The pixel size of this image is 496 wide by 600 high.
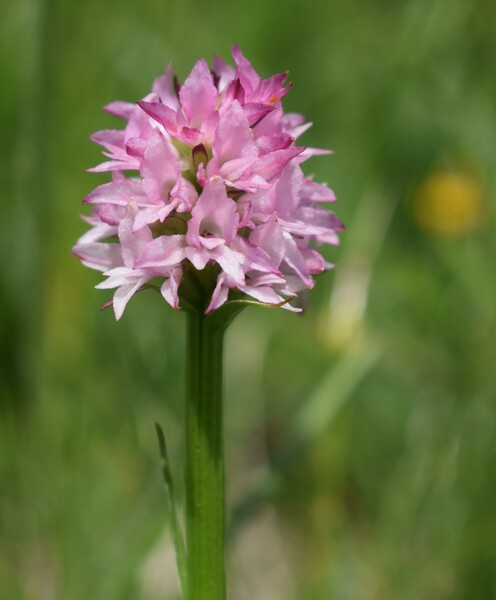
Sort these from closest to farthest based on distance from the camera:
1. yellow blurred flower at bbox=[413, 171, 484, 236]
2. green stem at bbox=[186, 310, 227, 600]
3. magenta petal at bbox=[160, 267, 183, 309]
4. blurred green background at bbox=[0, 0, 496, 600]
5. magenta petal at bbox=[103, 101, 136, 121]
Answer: magenta petal at bbox=[160, 267, 183, 309] → green stem at bbox=[186, 310, 227, 600] → magenta petal at bbox=[103, 101, 136, 121] → blurred green background at bbox=[0, 0, 496, 600] → yellow blurred flower at bbox=[413, 171, 484, 236]

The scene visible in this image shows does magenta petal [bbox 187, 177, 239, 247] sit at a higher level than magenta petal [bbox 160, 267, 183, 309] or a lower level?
higher

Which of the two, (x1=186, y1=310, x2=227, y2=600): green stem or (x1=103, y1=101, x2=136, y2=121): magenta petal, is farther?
(x1=103, y1=101, x2=136, y2=121): magenta petal

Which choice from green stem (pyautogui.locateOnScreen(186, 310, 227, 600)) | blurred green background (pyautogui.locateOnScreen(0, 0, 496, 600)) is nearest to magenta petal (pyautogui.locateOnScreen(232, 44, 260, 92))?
green stem (pyautogui.locateOnScreen(186, 310, 227, 600))

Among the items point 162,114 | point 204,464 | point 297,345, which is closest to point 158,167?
point 162,114

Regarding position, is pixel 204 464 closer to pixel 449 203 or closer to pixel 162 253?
pixel 162 253

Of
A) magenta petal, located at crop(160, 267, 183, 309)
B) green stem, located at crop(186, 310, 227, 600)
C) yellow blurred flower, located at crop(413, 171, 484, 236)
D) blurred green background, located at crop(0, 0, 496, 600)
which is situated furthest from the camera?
yellow blurred flower, located at crop(413, 171, 484, 236)

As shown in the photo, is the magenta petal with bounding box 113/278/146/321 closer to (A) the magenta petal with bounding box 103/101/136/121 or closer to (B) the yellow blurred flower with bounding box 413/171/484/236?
(A) the magenta petal with bounding box 103/101/136/121
